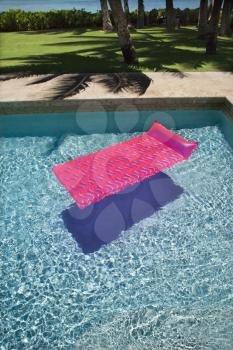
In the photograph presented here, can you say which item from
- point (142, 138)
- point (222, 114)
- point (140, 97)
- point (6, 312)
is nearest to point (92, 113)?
point (140, 97)

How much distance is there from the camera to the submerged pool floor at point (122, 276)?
14.5ft

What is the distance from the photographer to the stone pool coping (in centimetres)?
1002

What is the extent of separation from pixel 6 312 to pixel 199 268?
10.4 feet

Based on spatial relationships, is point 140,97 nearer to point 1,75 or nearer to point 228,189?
point 228,189

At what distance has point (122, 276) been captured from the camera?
520 centimetres

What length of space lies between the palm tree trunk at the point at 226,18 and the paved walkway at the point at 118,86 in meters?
8.69

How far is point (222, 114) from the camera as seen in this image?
1004 centimetres

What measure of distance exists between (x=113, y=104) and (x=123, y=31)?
4153 mm

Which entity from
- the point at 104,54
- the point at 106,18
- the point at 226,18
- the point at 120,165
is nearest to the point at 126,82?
the point at 104,54

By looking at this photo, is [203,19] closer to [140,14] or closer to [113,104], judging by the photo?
[140,14]

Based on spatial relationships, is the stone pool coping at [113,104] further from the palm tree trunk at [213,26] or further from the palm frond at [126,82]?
the palm tree trunk at [213,26]

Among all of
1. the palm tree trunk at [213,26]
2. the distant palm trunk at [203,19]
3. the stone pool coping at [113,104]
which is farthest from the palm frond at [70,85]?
the distant palm trunk at [203,19]

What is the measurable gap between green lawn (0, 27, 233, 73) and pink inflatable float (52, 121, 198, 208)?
19.4 feet

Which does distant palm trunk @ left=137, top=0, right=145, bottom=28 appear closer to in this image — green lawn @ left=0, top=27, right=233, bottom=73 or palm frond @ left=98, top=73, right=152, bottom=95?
green lawn @ left=0, top=27, right=233, bottom=73
